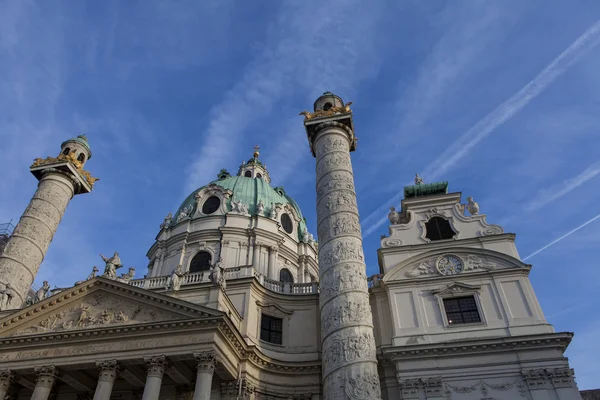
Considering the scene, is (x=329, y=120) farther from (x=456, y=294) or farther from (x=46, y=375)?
(x=46, y=375)

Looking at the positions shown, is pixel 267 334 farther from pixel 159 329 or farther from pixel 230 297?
pixel 159 329

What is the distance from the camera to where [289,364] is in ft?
68.5

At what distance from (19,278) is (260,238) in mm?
14131

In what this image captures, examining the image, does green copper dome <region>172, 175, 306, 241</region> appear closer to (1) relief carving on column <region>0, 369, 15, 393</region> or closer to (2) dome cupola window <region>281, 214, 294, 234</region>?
(2) dome cupola window <region>281, 214, 294, 234</region>

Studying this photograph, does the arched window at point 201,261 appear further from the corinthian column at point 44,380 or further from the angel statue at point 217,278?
the corinthian column at point 44,380

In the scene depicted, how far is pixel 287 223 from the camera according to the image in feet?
116

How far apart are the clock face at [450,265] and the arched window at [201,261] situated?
14.8m

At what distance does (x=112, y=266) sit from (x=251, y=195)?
14.4 meters

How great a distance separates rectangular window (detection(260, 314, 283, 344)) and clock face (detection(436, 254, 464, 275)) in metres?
8.11

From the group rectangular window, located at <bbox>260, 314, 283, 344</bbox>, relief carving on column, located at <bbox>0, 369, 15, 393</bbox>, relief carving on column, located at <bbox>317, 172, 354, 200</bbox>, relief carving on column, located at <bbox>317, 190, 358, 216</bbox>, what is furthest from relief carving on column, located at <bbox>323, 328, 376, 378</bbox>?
→ relief carving on column, located at <bbox>0, 369, 15, 393</bbox>

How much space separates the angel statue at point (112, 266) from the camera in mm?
22578

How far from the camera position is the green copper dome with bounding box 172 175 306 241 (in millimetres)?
34844

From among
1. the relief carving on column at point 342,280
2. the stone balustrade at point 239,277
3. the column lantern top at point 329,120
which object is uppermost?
the column lantern top at point 329,120

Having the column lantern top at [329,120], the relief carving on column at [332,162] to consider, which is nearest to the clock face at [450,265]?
the relief carving on column at [332,162]
